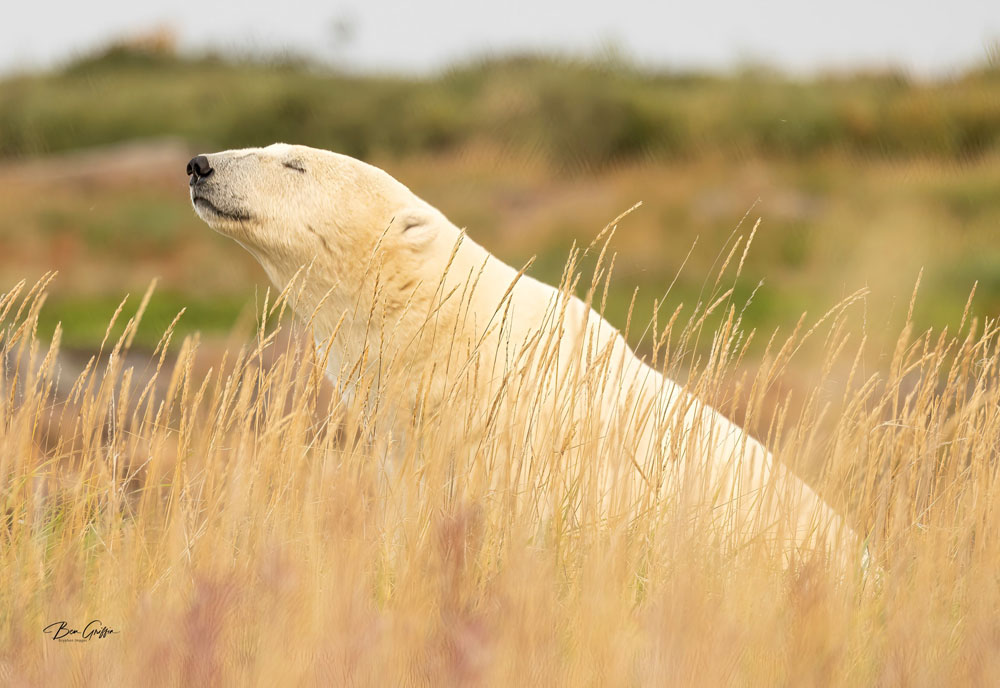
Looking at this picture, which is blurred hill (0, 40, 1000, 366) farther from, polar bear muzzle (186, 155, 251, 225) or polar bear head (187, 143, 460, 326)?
polar bear muzzle (186, 155, 251, 225)

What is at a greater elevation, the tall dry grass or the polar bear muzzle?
the polar bear muzzle

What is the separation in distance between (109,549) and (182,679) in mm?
885

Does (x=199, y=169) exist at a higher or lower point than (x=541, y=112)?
lower

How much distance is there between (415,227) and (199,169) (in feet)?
2.46

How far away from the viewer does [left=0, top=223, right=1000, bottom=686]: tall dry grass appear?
1928mm

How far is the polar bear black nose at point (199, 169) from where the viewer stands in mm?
3605

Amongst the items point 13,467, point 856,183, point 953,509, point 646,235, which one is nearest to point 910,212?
point 856,183

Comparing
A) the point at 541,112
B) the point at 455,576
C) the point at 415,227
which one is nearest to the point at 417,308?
the point at 415,227

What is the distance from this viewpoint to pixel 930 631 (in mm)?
2275
